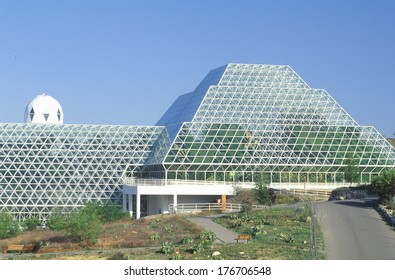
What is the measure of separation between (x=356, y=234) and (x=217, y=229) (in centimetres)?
807

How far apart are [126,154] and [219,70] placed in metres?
13.0

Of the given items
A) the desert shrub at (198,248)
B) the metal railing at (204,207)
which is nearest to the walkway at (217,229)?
the desert shrub at (198,248)

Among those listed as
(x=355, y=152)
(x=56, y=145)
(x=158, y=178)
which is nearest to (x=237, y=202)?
(x=158, y=178)

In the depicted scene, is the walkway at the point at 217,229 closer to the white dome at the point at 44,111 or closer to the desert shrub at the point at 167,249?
the desert shrub at the point at 167,249

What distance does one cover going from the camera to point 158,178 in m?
60.3

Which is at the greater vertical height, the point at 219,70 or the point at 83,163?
the point at 219,70

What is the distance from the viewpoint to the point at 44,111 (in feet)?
236

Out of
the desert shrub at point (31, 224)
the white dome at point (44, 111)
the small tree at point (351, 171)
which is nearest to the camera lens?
the desert shrub at point (31, 224)

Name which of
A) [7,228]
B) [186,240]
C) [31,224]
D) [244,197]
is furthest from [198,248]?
[31,224]

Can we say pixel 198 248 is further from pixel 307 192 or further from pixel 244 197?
pixel 307 192

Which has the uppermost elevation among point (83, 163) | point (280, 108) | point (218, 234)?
point (280, 108)

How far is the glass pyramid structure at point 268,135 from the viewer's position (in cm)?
5853

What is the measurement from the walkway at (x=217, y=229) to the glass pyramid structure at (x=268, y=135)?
16.1m

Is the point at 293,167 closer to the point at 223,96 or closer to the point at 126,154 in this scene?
the point at 223,96
